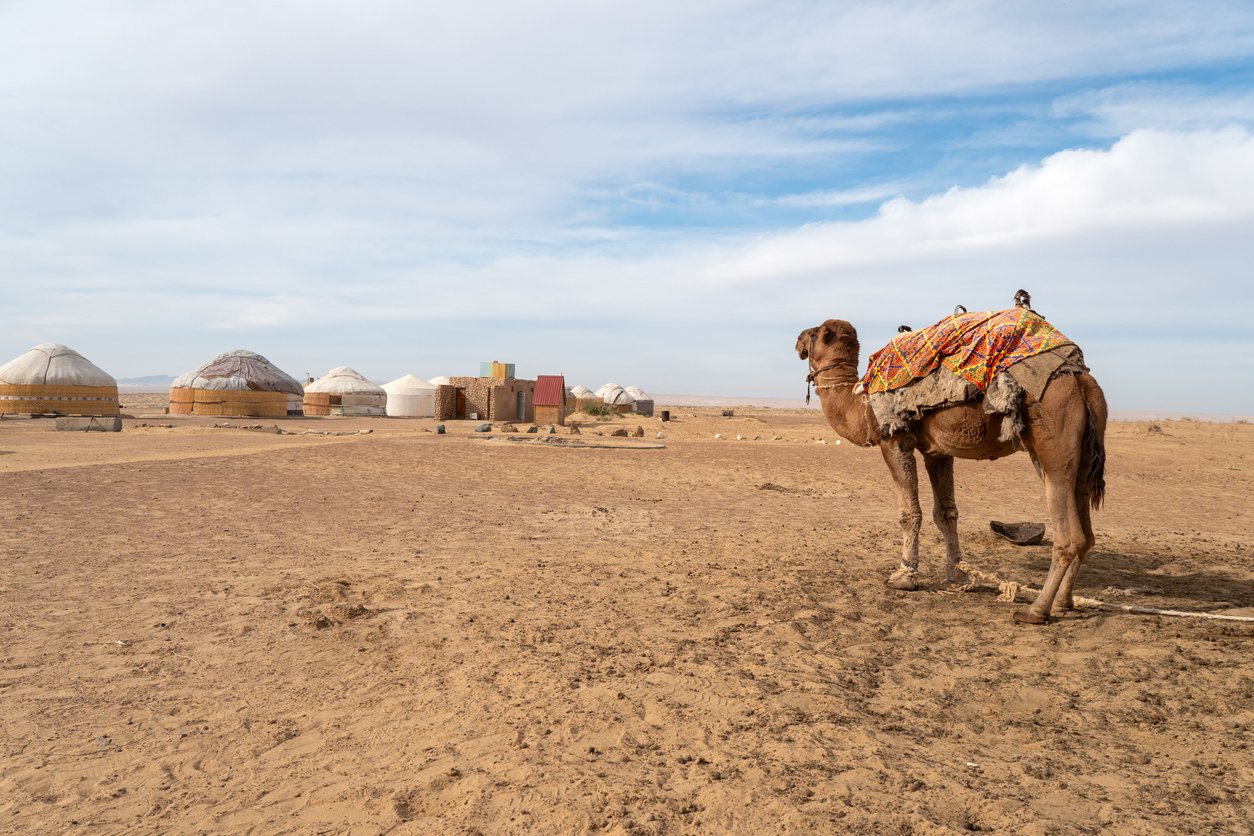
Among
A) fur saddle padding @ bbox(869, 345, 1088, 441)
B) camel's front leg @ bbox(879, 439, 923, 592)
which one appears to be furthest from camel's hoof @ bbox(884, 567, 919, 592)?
fur saddle padding @ bbox(869, 345, 1088, 441)

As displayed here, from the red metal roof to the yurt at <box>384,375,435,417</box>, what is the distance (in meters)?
15.1

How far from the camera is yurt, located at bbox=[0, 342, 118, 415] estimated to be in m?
38.9

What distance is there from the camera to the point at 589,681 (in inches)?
194

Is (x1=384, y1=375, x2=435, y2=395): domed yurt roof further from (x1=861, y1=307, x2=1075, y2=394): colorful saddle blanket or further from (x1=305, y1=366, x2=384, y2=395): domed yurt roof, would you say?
(x1=861, y1=307, x2=1075, y2=394): colorful saddle blanket

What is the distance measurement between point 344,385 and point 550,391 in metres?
20.7

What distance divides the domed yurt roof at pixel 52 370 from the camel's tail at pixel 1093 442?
146 ft

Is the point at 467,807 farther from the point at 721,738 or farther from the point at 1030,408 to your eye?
the point at 1030,408

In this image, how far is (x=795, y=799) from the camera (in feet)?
11.4

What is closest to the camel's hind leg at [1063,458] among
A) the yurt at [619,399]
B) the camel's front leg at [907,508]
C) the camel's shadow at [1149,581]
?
the camel's front leg at [907,508]

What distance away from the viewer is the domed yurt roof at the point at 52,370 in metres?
39.2

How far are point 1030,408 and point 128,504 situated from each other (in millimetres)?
11729

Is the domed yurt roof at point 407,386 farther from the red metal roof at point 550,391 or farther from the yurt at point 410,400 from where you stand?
the red metal roof at point 550,391

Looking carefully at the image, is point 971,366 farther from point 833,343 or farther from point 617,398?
point 617,398

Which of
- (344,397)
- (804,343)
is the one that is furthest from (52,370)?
(804,343)
